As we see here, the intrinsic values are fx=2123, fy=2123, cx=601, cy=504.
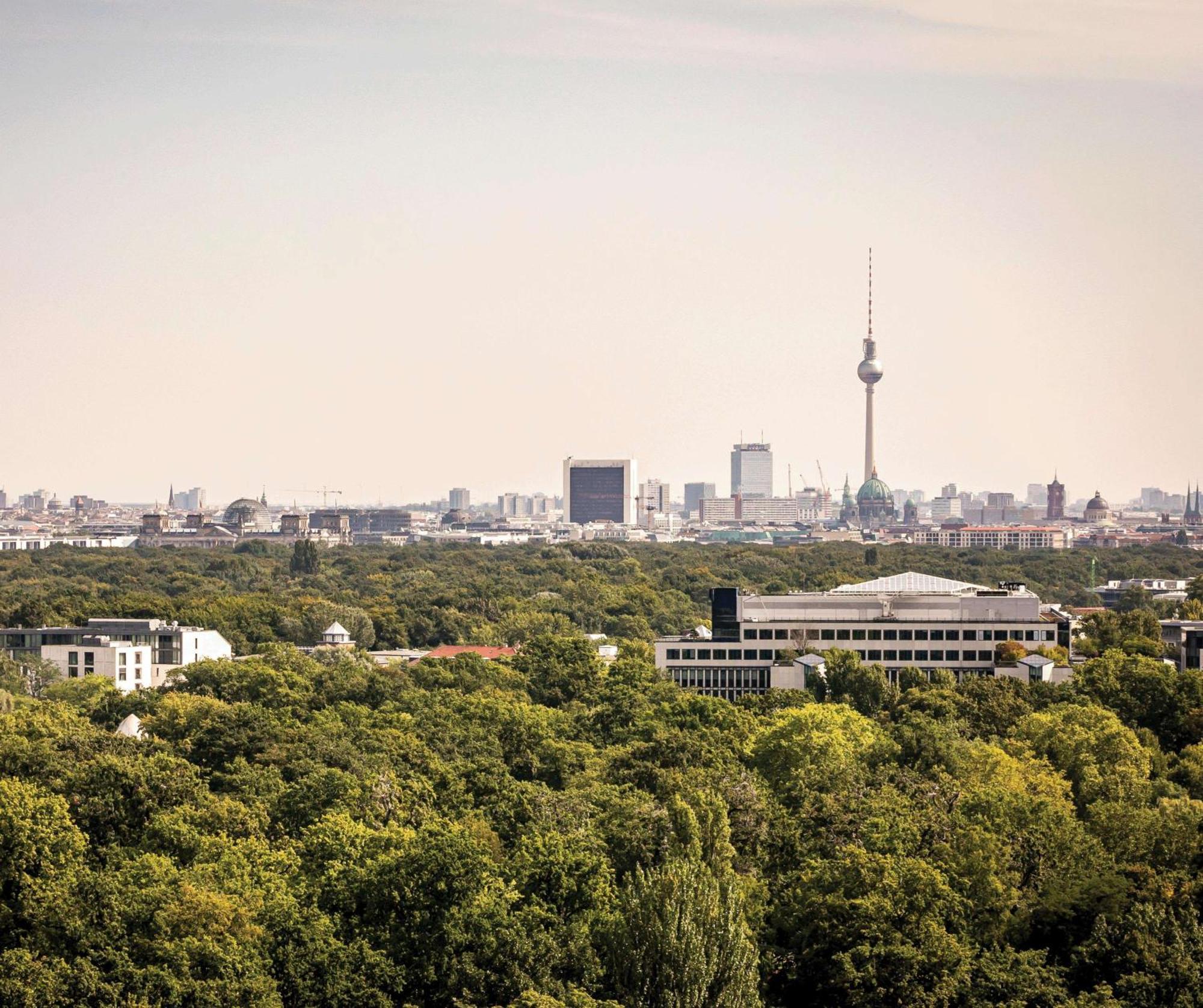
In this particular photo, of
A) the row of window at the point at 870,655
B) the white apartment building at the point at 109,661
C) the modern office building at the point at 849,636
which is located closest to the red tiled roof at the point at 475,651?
the white apartment building at the point at 109,661

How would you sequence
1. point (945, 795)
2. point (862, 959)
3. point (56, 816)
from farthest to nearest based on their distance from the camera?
point (945, 795) → point (56, 816) → point (862, 959)

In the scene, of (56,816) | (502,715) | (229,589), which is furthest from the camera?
(229,589)

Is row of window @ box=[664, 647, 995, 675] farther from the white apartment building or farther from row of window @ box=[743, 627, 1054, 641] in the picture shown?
the white apartment building

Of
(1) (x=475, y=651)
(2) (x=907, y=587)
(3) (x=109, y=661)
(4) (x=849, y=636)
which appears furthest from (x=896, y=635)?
(3) (x=109, y=661)

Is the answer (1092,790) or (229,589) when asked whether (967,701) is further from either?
(229,589)

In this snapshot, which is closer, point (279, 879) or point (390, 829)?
point (279, 879)

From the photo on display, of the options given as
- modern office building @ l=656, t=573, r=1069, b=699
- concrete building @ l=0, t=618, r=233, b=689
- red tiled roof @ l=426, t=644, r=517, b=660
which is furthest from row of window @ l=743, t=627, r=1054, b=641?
concrete building @ l=0, t=618, r=233, b=689

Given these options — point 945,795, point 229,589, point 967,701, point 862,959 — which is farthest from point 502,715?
point 229,589
